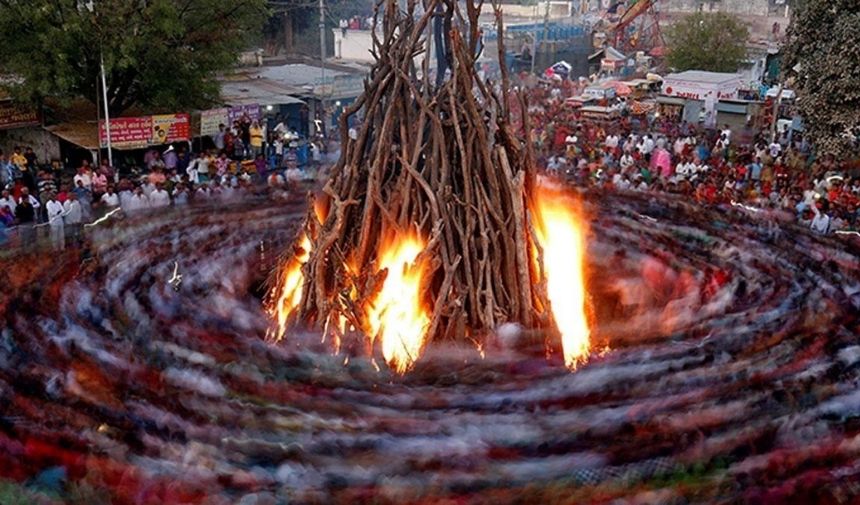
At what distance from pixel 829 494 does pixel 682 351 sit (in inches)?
82.6

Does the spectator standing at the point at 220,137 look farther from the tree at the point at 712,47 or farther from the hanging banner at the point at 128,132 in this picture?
the tree at the point at 712,47

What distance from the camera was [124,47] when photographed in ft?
63.6

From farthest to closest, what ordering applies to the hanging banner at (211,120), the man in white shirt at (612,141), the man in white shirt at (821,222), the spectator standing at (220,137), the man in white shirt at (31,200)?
the man in white shirt at (612,141) → the spectator standing at (220,137) → the hanging banner at (211,120) → the man in white shirt at (31,200) → the man in white shirt at (821,222)

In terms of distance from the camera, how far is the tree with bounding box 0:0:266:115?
1919 cm

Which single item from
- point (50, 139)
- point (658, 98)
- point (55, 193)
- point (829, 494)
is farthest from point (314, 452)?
point (658, 98)

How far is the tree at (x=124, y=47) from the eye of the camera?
1919 cm

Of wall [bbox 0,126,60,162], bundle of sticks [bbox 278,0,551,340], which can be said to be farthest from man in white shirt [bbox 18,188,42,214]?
bundle of sticks [bbox 278,0,551,340]

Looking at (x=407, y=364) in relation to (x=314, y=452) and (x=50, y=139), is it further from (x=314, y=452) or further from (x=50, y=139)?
(x=50, y=139)

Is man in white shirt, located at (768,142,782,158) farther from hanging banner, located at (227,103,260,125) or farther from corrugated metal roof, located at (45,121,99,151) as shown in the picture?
corrugated metal roof, located at (45,121,99,151)

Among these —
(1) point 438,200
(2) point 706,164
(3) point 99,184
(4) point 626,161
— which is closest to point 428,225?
(1) point 438,200

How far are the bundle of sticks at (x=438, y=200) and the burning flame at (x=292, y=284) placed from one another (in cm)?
26

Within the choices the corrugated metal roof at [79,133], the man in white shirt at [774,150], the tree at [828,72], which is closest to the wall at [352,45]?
the corrugated metal roof at [79,133]

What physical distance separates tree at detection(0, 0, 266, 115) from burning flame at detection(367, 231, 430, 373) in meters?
13.0

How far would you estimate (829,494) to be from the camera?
598 cm
